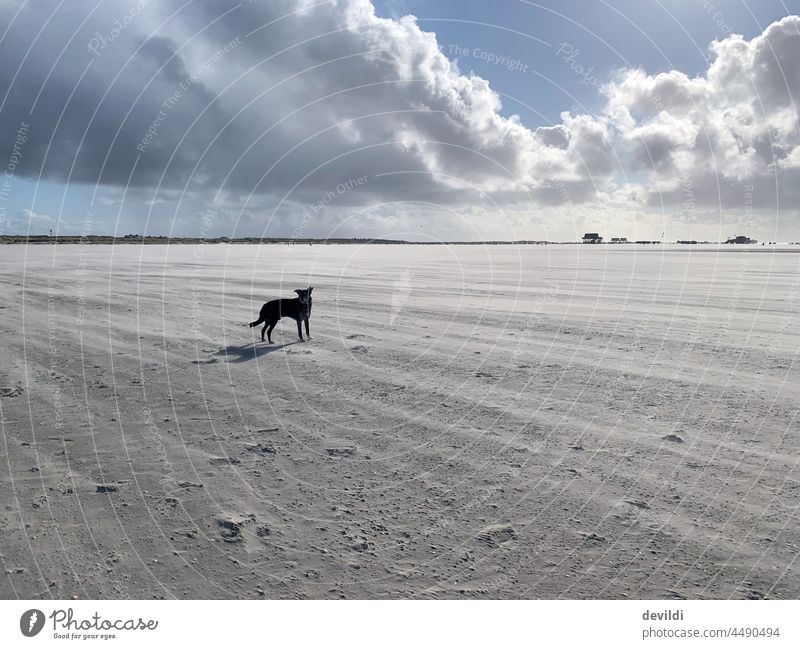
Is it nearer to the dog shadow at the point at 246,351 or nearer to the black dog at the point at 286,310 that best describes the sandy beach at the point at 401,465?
the dog shadow at the point at 246,351

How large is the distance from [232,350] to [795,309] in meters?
18.4

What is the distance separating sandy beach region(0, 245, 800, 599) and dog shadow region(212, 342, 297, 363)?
0.37ft

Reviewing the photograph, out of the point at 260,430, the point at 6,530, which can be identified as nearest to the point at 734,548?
the point at 260,430

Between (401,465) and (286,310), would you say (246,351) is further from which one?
(401,465)

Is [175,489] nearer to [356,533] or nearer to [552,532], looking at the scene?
[356,533]

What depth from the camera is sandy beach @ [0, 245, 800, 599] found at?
13.8ft

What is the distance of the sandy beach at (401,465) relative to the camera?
4211mm

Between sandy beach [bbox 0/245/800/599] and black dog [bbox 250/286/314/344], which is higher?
black dog [bbox 250/286/314/344]

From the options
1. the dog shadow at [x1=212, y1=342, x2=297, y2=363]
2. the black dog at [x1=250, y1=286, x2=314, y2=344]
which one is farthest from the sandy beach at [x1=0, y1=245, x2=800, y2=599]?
the black dog at [x1=250, y1=286, x2=314, y2=344]

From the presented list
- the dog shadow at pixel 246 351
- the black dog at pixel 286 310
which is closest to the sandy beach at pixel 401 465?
the dog shadow at pixel 246 351

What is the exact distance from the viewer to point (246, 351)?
1189 cm

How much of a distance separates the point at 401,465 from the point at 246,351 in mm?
6915

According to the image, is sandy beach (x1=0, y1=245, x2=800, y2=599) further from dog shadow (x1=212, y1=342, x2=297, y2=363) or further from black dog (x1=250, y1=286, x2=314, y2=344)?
black dog (x1=250, y1=286, x2=314, y2=344)

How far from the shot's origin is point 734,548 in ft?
14.7
